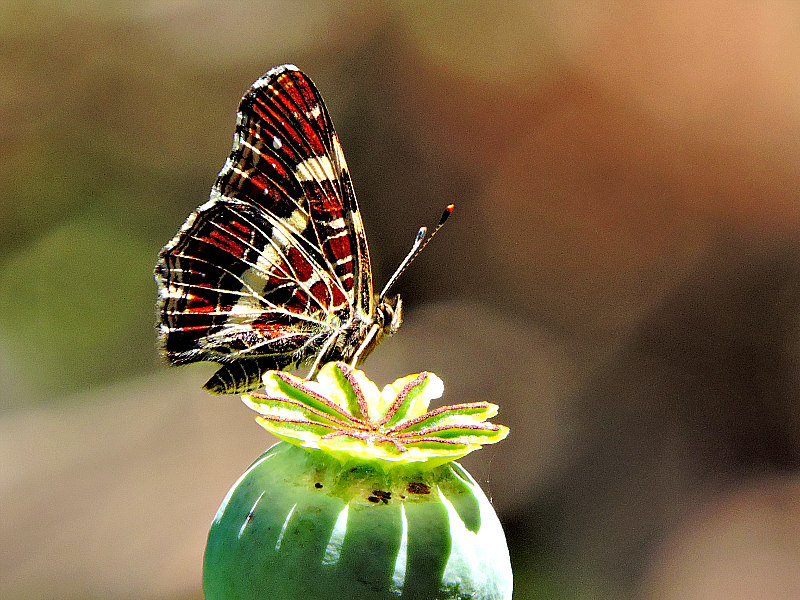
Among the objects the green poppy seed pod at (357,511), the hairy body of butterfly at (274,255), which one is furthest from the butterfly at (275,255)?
the green poppy seed pod at (357,511)

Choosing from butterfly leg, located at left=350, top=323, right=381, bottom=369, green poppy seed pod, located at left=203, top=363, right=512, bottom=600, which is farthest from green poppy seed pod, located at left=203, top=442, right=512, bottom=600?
butterfly leg, located at left=350, top=323, right=381, bottom=369

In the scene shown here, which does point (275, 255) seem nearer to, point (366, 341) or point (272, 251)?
point (272, 251)

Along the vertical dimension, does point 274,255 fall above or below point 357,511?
above

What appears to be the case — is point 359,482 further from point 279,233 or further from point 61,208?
point 61,208

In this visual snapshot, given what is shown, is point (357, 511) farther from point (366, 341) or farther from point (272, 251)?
point (272, 251)

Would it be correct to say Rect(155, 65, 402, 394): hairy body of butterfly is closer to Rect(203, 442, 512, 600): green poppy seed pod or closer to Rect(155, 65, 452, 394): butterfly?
Rect(155, 65, 452, 394): butterfly

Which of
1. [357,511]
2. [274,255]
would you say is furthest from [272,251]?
[357,511]

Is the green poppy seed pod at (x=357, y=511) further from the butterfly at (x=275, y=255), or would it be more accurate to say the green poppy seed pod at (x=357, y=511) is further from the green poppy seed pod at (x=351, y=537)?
the butterfly at (x=275, y=255)

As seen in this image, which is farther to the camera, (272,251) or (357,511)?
(272,251)

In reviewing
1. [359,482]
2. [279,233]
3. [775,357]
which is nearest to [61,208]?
[279,233]
